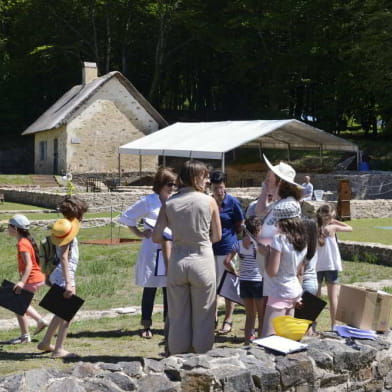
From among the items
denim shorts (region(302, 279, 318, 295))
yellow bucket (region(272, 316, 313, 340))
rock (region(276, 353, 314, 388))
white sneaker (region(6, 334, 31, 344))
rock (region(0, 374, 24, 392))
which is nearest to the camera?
rock (region(0, 374, 24, 392))

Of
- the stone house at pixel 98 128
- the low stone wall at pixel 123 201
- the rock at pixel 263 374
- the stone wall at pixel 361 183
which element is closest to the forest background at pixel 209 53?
the stone house at pixel 98 128

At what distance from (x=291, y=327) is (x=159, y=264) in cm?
216

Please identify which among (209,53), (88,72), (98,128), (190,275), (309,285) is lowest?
(309,285)

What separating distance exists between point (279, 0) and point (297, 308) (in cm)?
4205

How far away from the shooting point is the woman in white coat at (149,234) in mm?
6711

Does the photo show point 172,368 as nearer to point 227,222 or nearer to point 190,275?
point 190,275

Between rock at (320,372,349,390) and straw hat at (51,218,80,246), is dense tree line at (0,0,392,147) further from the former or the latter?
rock at (320,372,349,390)

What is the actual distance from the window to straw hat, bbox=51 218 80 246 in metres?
35.2

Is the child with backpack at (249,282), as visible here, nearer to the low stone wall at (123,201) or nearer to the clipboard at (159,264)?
the clipboard at (159,264)

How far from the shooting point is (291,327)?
5.33m

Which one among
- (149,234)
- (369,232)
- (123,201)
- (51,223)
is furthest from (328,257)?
(123,201)

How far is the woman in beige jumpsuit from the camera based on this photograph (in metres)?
5.50

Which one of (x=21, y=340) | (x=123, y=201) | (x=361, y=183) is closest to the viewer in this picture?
(x=21, y=340)

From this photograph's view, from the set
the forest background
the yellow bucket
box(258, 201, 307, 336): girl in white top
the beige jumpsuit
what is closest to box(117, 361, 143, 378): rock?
the beige jumpsuit
